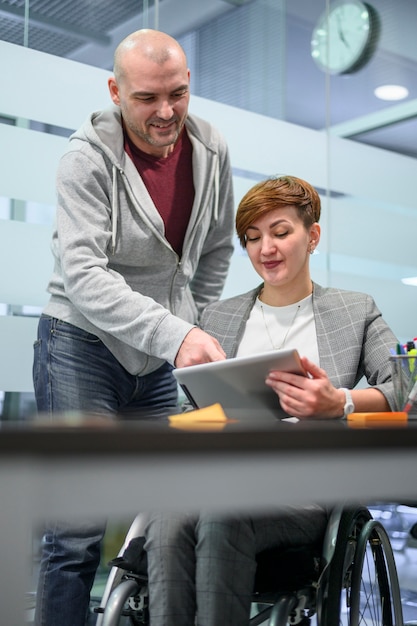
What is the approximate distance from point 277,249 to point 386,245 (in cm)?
182

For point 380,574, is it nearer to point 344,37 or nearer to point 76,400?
point 76,400

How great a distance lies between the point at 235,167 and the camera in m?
3.08

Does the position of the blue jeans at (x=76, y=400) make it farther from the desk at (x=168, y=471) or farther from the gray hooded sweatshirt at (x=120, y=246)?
the desk at (x=168, y=471)

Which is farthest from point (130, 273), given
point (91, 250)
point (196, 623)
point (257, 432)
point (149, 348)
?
→ point (257, 432)

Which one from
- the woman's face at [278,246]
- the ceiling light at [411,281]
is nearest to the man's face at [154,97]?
the woman's face at [278,246]

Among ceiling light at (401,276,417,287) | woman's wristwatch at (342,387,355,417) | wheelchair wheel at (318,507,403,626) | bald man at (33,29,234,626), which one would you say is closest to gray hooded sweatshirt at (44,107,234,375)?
bald man at (33,29,234,626)

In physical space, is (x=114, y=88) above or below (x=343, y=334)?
above

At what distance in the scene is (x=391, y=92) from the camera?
3.67 m

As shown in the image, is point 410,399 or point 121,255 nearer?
point 410,399

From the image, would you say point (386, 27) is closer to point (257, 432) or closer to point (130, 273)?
point (130, 273)

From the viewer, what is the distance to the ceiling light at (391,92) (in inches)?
143

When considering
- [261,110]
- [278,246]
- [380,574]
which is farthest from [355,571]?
[261,110]

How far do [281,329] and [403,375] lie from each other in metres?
0.54

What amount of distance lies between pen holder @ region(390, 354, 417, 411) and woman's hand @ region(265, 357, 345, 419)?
12 cm
